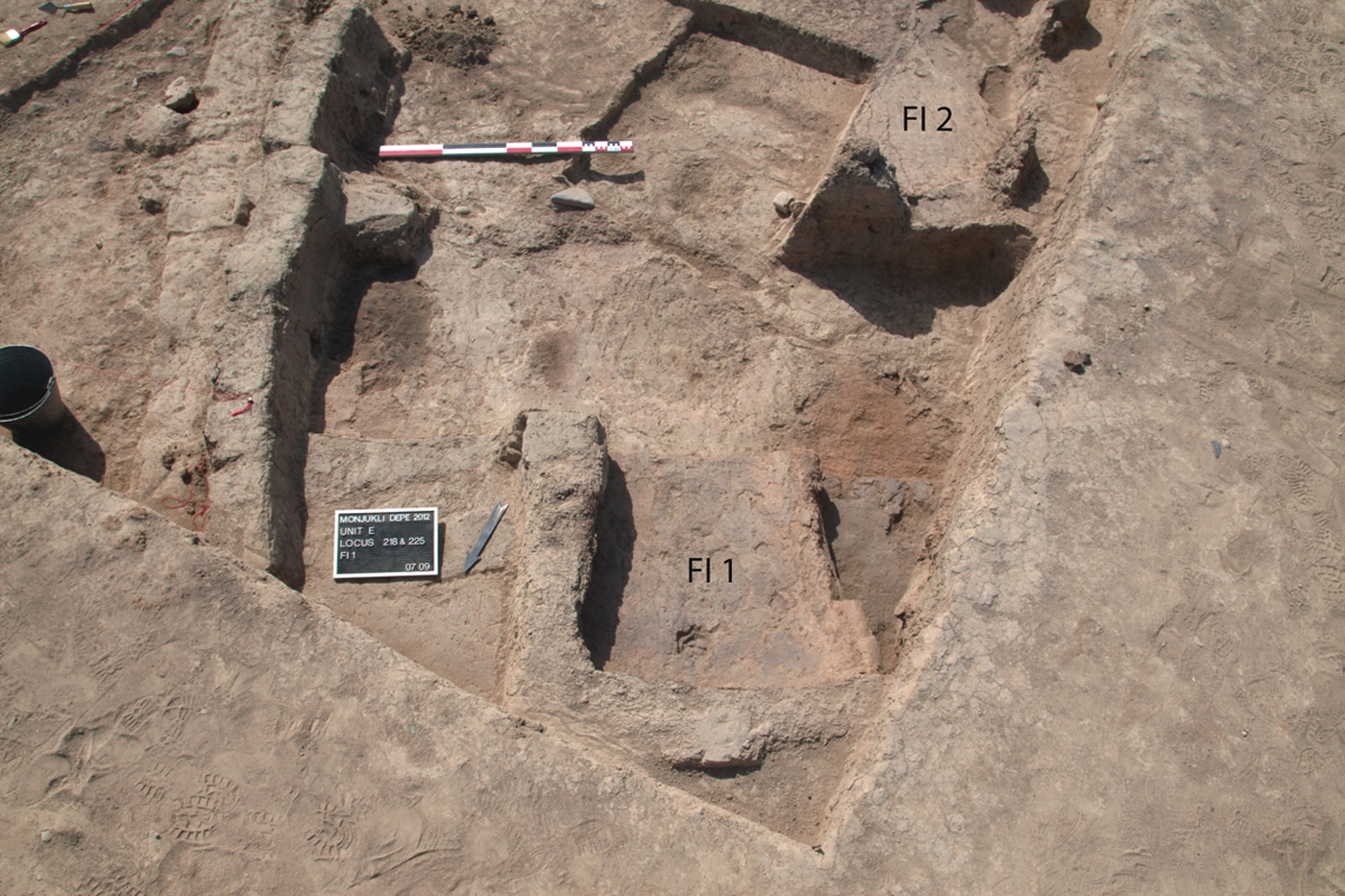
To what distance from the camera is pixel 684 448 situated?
4.32m

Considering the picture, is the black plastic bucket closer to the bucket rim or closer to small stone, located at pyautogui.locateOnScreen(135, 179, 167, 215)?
the bucket rim

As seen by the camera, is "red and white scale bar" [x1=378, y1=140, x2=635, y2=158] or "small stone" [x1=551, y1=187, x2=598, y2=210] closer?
"small stone" [x1=551, y1=187, x2=598, y2=210]

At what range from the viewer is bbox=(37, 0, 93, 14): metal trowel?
585 centimetres

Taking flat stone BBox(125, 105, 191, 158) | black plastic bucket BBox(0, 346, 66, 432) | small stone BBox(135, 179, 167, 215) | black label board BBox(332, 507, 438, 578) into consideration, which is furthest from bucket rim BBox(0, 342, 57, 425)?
flat stone BBox(125, 105, 191, 158)

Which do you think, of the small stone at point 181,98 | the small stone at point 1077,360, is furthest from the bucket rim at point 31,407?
the small stone at point 1077,360

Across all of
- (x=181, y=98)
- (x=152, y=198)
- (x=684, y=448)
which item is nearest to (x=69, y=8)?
(x=181, y=98)

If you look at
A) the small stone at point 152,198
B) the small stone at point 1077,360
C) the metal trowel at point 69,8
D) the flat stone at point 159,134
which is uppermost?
the small stone at point 1077,360

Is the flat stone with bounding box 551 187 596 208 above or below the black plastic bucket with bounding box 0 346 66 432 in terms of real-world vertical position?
above

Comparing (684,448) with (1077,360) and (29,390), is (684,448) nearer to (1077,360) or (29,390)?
(1077,360)

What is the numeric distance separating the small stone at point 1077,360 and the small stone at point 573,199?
256 cm

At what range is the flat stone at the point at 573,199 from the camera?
5.03m

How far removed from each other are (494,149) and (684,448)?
86.8 inches

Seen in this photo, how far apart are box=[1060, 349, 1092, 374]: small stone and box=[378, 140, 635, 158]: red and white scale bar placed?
2.75 m

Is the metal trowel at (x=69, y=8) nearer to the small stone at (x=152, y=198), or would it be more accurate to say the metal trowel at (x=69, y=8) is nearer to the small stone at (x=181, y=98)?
the small stone at (x=181, y=98)
